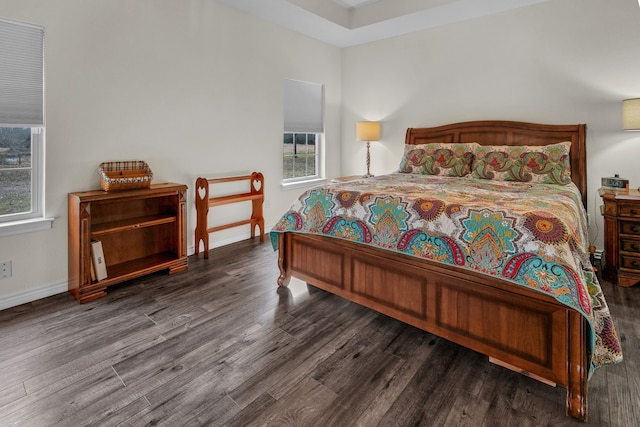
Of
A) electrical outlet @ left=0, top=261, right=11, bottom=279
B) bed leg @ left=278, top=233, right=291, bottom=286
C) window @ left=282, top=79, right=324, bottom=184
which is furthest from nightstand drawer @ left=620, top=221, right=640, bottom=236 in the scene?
electrical outlet @ left=0, top=261, right=11, bottom=279

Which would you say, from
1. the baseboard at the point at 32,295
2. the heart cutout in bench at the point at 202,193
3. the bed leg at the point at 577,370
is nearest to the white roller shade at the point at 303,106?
the heart cutout in bench at the point at 202,193

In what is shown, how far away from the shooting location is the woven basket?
9.64ft

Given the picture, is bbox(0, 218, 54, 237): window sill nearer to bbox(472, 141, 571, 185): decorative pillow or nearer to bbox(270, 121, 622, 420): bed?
bbox(270, 121, 622, 420): bed

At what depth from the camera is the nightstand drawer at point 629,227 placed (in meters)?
2.95

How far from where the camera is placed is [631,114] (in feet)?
10.2

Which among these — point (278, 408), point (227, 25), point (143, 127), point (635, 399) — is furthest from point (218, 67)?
point (635, 399)

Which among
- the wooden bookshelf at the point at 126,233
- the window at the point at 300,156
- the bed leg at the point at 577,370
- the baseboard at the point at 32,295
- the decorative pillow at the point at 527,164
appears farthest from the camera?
the window at the point at 300,156

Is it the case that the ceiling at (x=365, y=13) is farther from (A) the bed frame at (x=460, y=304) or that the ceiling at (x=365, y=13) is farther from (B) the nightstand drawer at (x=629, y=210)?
(A) the bed frame at (x=460, y=304)

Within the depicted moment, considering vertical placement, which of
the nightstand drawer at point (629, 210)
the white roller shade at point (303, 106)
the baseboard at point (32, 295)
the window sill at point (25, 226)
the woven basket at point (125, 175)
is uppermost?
the white roller shade at point (303, 106)

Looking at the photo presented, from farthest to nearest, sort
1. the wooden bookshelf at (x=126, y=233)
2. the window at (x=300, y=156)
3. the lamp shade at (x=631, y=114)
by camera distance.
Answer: the window at (x=300, y=156) < the lamp shade at (x=631, y=114) < the wooden bookshelf at (x=126, y=233)

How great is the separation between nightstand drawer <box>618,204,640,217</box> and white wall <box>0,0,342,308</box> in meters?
3.57

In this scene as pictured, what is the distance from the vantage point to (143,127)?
3.36 meters

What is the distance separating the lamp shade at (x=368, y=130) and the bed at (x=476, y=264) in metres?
2.09

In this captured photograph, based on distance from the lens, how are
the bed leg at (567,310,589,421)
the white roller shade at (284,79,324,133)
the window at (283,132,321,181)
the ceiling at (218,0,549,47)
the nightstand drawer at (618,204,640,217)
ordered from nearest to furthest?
1. the bed leg at (567,310,589,421)
2. the nightstand drawer at (618,204,640,217)
3. the ceiling at (218,0,549,47)
4. the white roller shade at (284,79,324,133)
5. the window at (283,132,321,181)
